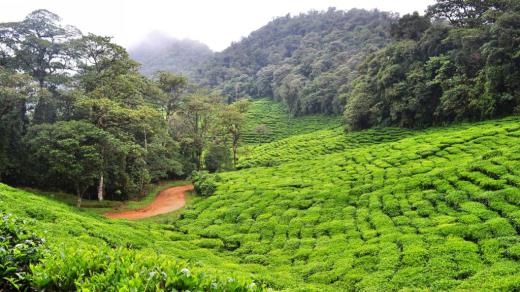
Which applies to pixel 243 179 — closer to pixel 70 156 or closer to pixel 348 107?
pixel 70 156

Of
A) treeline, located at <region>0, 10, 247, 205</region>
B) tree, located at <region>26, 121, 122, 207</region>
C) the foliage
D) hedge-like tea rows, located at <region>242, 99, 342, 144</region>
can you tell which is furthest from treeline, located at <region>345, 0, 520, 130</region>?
the foliage

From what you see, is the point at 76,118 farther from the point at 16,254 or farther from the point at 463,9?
the point at 463,9

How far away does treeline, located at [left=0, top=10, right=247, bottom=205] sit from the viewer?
2619 cm

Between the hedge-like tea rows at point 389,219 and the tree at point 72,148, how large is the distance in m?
7.79

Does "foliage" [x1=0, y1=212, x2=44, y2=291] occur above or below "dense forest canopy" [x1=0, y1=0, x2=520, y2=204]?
below

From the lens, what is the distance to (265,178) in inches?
1234

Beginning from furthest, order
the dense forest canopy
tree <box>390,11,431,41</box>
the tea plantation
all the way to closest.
→ tree <box>390,11,431,41</box> < the dense forest canopy < the tea plantation

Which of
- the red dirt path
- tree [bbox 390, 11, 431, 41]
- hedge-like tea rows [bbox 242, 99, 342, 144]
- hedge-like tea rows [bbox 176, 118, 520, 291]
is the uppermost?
tree [bbox 390, 11, 431, 41]

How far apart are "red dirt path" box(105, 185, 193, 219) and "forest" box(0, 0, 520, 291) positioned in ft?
1.39

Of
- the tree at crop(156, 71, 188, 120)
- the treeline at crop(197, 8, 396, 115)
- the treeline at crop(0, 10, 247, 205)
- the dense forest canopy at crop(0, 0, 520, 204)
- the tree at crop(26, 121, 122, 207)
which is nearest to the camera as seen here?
the tree at crop(26, 121, 122, 207)

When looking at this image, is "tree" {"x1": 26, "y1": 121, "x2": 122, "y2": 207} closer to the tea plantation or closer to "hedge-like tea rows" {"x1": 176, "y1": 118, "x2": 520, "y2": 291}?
the tea plantation

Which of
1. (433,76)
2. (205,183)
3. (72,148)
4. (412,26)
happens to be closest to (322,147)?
(433,76)

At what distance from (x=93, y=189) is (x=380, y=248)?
25.8m

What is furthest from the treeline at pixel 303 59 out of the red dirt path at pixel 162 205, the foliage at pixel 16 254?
the foliage at pixel 16 254
